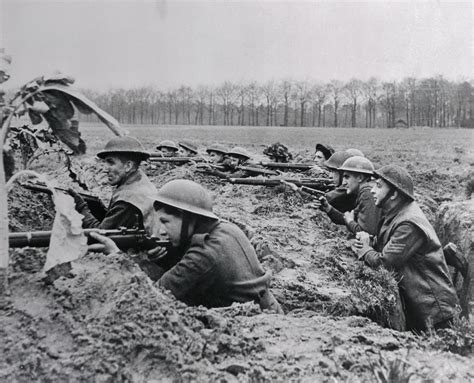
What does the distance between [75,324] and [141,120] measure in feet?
206

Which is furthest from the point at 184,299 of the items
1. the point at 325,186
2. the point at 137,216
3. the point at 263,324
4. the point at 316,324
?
the point at 325,186

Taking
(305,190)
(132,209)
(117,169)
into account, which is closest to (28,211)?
(117,169)

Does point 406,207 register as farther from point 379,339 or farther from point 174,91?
point 174,91

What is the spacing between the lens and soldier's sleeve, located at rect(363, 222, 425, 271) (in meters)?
4.95

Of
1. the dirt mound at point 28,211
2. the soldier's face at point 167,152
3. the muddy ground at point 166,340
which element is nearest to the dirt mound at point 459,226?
the muddy ground at point 166,340

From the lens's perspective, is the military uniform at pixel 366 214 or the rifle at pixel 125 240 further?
the military uniform at pixel 366 214

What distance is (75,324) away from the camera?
262 centimetres

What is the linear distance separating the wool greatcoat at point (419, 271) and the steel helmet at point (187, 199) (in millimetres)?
2141

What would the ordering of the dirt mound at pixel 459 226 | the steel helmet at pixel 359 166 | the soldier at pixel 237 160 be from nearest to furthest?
the steel helmet at pixel 359 166, the dirt mound at pixel 459 226, the soldier at pixel 237 160

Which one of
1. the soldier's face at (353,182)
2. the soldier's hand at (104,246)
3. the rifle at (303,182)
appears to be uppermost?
the soldier's face at (353,182)

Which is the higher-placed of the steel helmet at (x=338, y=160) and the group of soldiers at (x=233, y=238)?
the steel helmet at (x=338, y=160)

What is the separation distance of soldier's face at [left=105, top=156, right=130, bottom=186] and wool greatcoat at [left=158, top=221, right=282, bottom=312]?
5.11 ft

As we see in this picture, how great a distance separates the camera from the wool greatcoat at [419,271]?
16.0 feet

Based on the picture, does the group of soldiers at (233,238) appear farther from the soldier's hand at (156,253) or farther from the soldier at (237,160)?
the soldier at (237,160)
